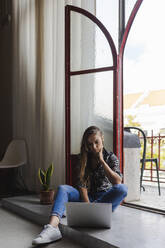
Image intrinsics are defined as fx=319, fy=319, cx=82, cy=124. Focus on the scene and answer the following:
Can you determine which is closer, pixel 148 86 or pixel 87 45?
pixel 87 45

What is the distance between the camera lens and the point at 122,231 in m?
2.21

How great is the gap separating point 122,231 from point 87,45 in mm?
1978

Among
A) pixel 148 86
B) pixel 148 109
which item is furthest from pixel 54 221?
pixel 148 86

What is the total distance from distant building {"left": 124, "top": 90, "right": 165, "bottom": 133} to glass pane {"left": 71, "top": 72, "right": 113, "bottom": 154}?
10.8 feet

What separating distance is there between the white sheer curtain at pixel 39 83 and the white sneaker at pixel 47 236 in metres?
1.41


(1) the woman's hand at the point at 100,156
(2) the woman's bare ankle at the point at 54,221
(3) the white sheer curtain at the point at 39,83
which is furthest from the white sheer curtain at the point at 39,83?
(2) the woman's bare ankle at the point at 54,221

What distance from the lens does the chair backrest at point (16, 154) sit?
14.4ft

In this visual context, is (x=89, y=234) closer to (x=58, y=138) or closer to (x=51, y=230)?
(x=51, y=230)

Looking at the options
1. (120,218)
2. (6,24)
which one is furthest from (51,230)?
(6,24)

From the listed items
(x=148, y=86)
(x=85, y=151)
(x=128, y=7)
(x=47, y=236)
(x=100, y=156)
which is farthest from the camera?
(x=148, y=86)

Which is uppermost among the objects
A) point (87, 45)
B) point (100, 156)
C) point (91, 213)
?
point (87, 45)

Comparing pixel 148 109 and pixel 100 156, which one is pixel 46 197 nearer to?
pixel 100 156

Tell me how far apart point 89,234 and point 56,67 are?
214cm

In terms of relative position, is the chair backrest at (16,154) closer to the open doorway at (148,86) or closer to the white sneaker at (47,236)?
the open doorway at (148,86)
